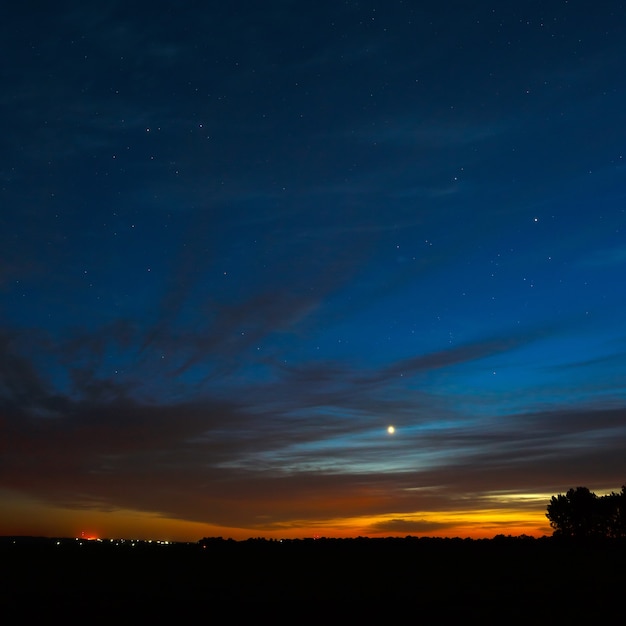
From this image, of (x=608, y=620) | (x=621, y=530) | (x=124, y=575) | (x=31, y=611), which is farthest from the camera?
(x=621, y=530)

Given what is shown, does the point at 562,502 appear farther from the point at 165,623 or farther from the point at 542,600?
the point at 165,623

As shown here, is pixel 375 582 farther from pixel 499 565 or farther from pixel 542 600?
pixel 499 565

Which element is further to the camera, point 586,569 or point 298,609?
point 586,569

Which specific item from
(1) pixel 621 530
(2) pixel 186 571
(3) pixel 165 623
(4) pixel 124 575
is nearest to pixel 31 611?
(3) pixel 165 623

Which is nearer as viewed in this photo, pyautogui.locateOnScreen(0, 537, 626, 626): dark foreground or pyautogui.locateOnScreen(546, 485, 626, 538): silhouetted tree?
pyautogui.locateOnScreen(0, 537, 626, 626): dark foreground

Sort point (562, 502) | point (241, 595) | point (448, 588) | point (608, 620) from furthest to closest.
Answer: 1. point (562, 502)
2. point (448, 588)
3. point (241, 595)
4. point (608, 620)

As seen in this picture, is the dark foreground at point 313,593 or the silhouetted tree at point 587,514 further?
the silhouetted tree at point 587,514

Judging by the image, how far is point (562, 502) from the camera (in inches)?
7205

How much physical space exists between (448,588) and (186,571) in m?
28.8

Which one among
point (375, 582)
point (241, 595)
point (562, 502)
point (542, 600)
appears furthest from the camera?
point (562, 502)

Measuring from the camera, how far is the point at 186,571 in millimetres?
68750

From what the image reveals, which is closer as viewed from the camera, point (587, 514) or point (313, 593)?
point (313, 593)

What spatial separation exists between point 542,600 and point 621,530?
146616 millimetres

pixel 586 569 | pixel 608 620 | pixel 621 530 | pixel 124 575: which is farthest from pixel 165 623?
pixel 621 530
